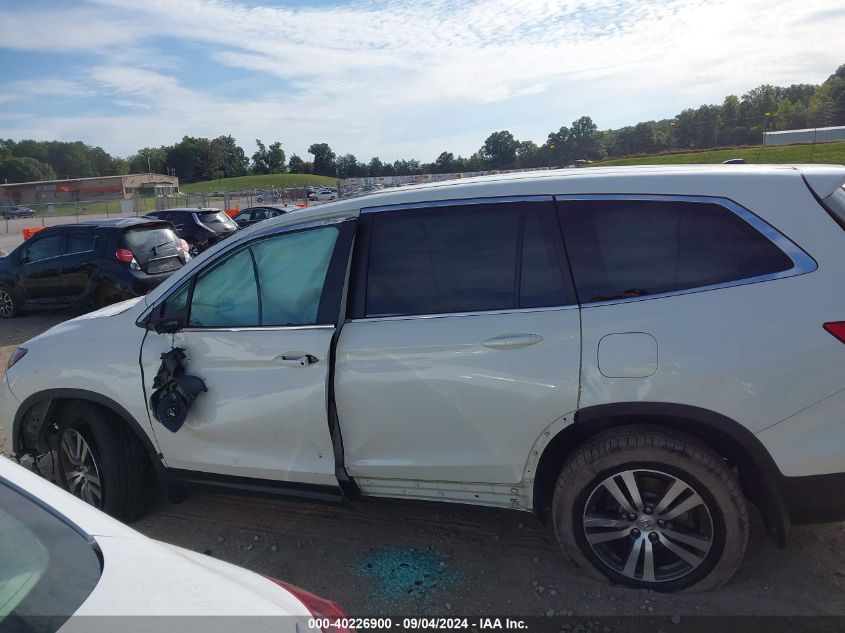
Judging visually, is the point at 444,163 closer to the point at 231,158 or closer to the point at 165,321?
the point at 165,321

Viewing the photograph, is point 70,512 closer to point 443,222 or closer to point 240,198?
point 443,222

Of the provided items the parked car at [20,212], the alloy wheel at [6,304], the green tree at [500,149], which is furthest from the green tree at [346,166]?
the alloy wheel at [6,304]

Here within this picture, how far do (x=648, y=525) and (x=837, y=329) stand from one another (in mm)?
1136

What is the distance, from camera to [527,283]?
2.85m

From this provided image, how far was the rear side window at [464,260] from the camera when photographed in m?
2.85

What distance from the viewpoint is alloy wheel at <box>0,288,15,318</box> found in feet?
34.9

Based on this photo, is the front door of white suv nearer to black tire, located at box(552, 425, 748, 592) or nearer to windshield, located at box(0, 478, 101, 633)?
black tire, located at box(552, 425, 748, 592)

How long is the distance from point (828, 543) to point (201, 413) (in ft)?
10.9

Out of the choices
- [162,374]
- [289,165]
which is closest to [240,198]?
[162,374]

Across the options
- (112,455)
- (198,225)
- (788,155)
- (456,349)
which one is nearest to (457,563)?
(456,349)

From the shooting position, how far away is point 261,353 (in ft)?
10.3

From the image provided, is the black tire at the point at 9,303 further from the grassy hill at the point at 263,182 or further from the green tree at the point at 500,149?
the grassy hill at the point at 263,182

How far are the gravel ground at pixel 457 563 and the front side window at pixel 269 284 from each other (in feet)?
3.52

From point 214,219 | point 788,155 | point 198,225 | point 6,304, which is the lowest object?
point 6,304
